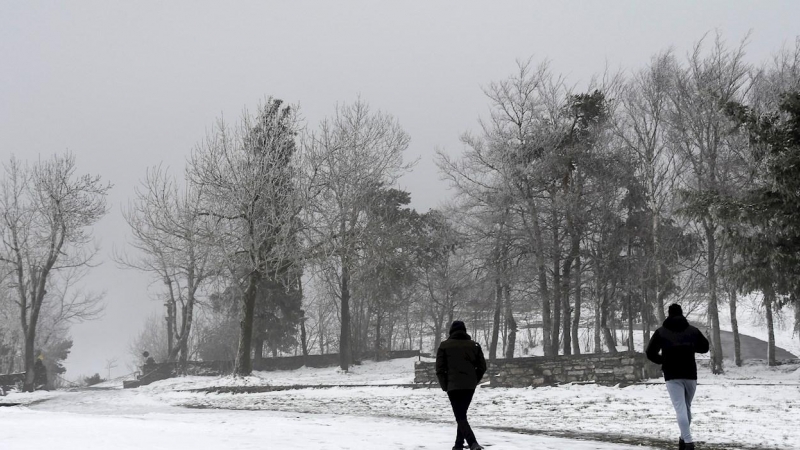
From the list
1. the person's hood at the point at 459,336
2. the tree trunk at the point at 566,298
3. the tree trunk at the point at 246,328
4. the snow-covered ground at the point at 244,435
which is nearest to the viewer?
the snow-covered ground at the point at 244,435

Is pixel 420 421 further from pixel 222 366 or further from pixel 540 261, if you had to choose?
pixel 222 366

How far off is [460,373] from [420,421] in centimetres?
512

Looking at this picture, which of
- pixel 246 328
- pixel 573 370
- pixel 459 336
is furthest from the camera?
pixel 246 328

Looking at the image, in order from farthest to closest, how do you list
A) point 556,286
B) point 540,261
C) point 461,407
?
point 556,286 < point 540,261 < point 461,407

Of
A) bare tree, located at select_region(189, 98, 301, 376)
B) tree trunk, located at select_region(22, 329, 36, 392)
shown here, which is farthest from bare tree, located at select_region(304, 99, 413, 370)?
tree trunk, located at select_region(22, 329, 36, 392)

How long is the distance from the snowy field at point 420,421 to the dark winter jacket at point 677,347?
164 centimetres

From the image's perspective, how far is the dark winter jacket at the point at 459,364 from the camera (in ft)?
28.7

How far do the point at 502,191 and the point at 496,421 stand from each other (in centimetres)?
1580

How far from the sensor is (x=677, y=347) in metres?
8.62

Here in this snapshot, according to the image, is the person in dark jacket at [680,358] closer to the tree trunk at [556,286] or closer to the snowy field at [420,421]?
the snowy field at [420,421]

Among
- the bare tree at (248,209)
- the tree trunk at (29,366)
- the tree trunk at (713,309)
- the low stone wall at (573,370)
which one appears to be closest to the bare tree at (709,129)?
the tree trunk at (713,309)

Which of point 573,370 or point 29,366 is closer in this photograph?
point 573,370

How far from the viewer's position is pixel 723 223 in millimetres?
18828

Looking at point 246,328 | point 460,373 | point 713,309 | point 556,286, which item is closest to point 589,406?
point 460,373
